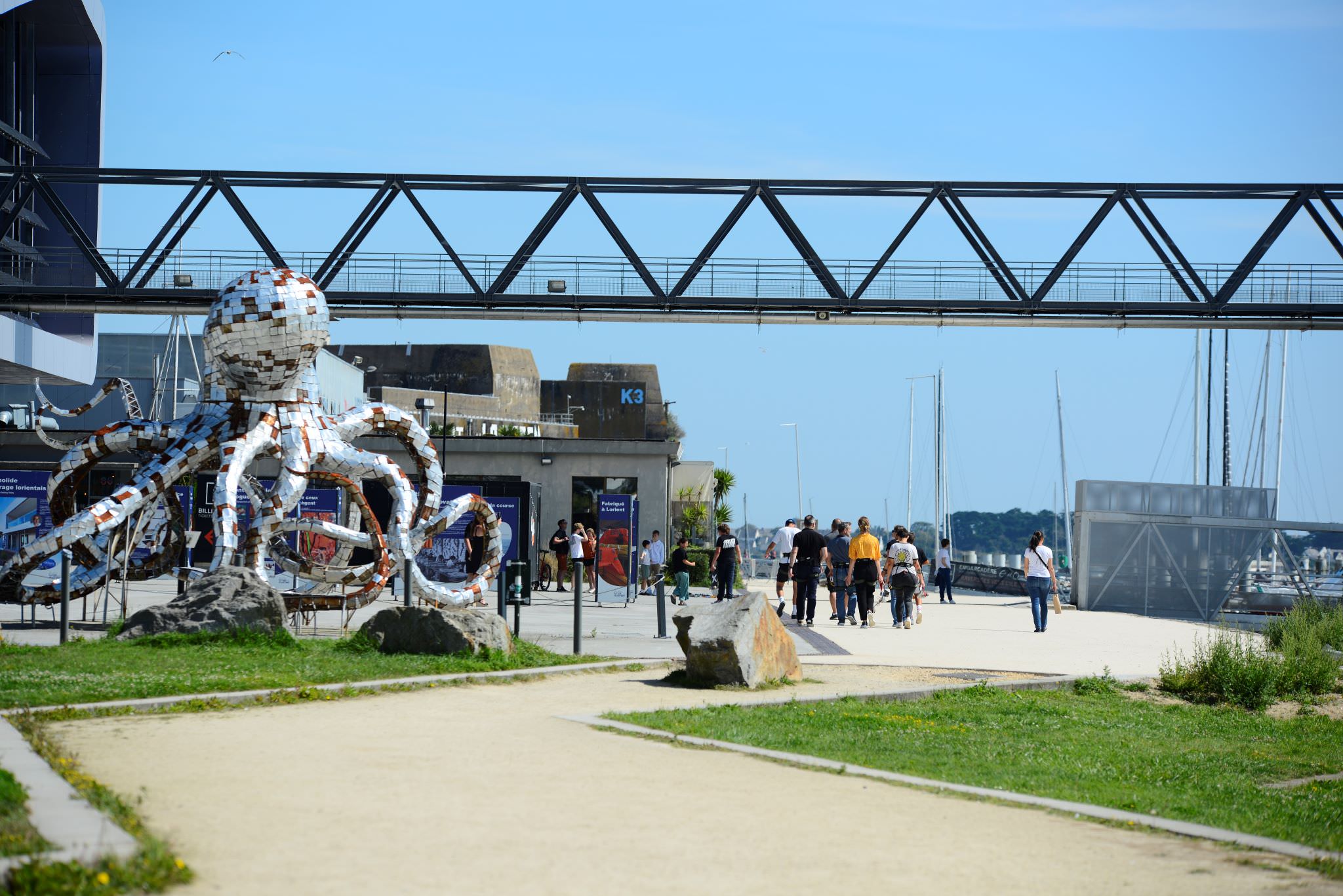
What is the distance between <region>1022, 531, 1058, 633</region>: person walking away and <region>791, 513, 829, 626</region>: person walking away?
3745 millimetres

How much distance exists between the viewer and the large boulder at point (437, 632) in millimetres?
14984

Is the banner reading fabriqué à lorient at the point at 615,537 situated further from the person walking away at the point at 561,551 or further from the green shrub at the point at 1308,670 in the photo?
the green shrub at the point at 1308,670

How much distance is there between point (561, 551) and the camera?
→ 32.7 meters

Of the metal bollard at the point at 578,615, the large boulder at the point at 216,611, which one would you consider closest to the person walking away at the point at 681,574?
the metal bollard at the point at 578,615

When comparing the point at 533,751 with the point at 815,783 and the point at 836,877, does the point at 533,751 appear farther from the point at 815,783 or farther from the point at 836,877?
the point at 836,877

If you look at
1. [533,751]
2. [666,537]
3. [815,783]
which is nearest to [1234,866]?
[815,783]

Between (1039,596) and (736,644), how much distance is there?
12.3 meters

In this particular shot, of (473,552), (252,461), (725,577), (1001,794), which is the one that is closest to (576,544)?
(473,552)

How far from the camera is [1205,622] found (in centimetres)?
3016

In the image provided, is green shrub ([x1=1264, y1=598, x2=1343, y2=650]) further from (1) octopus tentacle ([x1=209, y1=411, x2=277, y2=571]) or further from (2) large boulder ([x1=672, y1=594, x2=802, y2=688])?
(1) octopus tentacle ([x1=209, y1=411, x2=277, y2=571])

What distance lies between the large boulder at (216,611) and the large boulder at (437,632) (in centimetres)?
138

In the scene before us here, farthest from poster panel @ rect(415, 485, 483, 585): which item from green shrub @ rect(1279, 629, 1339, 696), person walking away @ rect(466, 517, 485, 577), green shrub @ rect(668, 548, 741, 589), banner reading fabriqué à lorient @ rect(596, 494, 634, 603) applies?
green shrub @ rect(1279, 629, 1339, 696)

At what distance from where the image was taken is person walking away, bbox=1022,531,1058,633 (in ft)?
80.1

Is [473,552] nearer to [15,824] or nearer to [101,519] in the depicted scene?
[101,519]
